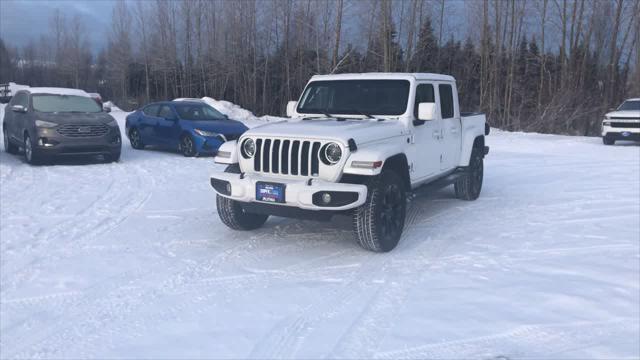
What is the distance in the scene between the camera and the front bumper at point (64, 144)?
12.1 meters

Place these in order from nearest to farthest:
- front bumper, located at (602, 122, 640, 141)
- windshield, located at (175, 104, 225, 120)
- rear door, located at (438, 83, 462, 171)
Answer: rear door, located at (438, 83, 462, 171), windshield, located at (175, 104, 225, 120), front bumper, located at (602, 122, 640, 141)

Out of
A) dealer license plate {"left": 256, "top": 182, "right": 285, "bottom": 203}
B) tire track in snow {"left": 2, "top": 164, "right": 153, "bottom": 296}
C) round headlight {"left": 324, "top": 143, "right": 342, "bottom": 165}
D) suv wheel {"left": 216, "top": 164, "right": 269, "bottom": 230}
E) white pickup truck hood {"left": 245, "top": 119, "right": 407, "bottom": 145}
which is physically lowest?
tire track in snow {"left": 2, "top": 164, "right": 153, "bottom": 296}

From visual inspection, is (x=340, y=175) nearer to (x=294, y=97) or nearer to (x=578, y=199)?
(x=578, y=199)

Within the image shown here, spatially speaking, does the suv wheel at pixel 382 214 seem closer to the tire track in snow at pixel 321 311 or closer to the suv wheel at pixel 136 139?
the tire track in snow at pixel 321 311

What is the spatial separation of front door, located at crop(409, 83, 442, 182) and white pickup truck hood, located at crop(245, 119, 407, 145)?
396mm

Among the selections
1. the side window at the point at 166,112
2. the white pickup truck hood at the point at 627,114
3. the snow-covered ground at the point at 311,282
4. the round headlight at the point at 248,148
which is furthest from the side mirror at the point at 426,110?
the white pickup truck hood at the point at 627,114

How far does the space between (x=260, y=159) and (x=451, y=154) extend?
3458 millimetres

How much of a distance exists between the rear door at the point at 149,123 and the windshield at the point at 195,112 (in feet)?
2.63

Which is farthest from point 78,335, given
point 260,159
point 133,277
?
point 260,159

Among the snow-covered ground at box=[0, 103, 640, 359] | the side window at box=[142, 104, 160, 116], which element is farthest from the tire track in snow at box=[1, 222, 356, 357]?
the side window at box=[142, 104, 160, 116]

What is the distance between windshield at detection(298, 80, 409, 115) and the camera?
7.37 metres

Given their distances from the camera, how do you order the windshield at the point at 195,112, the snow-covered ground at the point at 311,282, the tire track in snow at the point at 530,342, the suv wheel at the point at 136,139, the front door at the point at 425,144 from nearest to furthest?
the tire track in snow at the point at 530,342
the snow-covered ground at the point at 311,282
the front door at the point at 425,144
the windshield at the point at 195,112
the suv wheel at the point at 136,139

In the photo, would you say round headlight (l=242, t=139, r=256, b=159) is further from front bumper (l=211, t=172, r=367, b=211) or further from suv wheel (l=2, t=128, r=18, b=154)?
suv wheel (l=2, t=128, r=18, b=154)

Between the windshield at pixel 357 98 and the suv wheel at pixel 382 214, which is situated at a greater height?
the windshield at pixel 357 98
